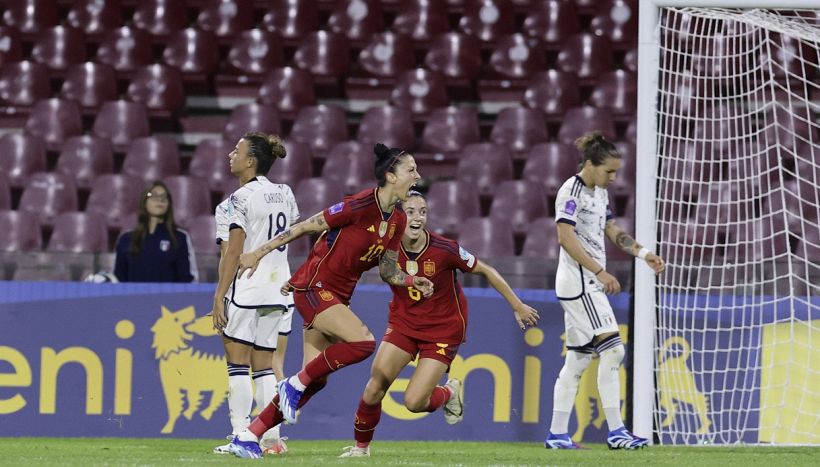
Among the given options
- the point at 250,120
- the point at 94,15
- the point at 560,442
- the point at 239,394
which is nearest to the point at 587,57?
the point at 250,120

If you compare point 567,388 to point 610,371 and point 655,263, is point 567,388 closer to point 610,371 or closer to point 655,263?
point 610,371

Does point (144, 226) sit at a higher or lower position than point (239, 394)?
higher

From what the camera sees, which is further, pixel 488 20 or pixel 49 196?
pixel 488 20

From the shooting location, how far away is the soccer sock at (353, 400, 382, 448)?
6.82m

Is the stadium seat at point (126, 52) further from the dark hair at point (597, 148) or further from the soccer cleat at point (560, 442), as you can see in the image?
the soccer cleat at point (560, 442)

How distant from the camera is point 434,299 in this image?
711 centimetres

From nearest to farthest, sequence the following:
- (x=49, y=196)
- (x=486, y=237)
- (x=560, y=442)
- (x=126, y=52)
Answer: (x=560, y=442), (x=486, y=237), (x=49, y=196), (x=126, y=52)

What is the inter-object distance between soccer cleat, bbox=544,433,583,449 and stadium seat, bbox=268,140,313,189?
4.30 m

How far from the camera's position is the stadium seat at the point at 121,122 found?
12.3m

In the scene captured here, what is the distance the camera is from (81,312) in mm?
8695

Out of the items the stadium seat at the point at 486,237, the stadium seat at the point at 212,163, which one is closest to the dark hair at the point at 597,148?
the stadium seat at the point at 486,237

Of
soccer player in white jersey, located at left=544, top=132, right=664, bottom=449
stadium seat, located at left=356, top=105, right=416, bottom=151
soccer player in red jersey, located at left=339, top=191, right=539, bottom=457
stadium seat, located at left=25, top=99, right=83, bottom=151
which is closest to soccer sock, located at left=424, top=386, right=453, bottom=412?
soccer player in red jersey, located at left=339, top=191, right=539, bottom=457

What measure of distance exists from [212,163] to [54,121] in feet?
5.48

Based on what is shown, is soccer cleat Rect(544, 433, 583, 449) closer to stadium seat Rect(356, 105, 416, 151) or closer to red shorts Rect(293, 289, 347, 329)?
red shorts Rect(293, 289, 347, 329)
